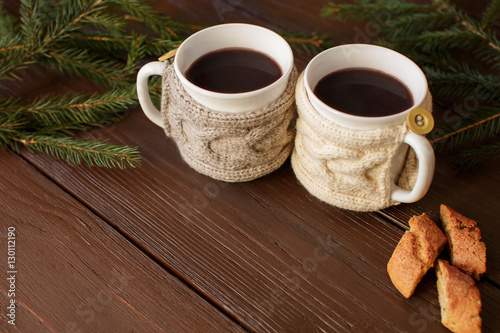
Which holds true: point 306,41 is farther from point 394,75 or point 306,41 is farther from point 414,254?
point 414,254

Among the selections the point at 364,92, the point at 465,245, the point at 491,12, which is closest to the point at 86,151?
the point at 364,92

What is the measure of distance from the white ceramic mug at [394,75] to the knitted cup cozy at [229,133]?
48 millimetres

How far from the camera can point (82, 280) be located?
23.8 inches

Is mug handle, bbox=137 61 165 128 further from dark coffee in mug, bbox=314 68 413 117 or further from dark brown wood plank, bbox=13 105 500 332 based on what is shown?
dark coffee in mug, bbox=314 68 413 117

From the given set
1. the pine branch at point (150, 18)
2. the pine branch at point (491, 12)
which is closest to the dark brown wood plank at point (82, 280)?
the pine branch at point (150, 18)

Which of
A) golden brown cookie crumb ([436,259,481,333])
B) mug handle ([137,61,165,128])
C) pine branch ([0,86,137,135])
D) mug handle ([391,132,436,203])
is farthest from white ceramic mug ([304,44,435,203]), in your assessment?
pine branch ([0,86,137,135])

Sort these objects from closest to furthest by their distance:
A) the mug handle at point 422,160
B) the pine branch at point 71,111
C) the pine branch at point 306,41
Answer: the mug handle at point 422,160, the pine branch at point 71,111, the pine branch at point 306,41

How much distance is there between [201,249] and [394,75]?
1.19 ft

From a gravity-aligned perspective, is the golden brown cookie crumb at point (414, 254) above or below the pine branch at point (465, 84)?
below

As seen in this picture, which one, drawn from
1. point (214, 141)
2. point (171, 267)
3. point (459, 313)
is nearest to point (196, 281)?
point (171, 267)

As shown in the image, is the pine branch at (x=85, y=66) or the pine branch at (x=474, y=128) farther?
the pine branch at (x=85, y=66)

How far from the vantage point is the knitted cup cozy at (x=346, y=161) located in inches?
21.2

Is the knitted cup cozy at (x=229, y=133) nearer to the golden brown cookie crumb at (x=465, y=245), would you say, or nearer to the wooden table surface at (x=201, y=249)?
the wooden table surface at (x=201, y=249)

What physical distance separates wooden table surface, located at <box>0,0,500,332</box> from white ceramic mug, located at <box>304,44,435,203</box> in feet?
0.37
